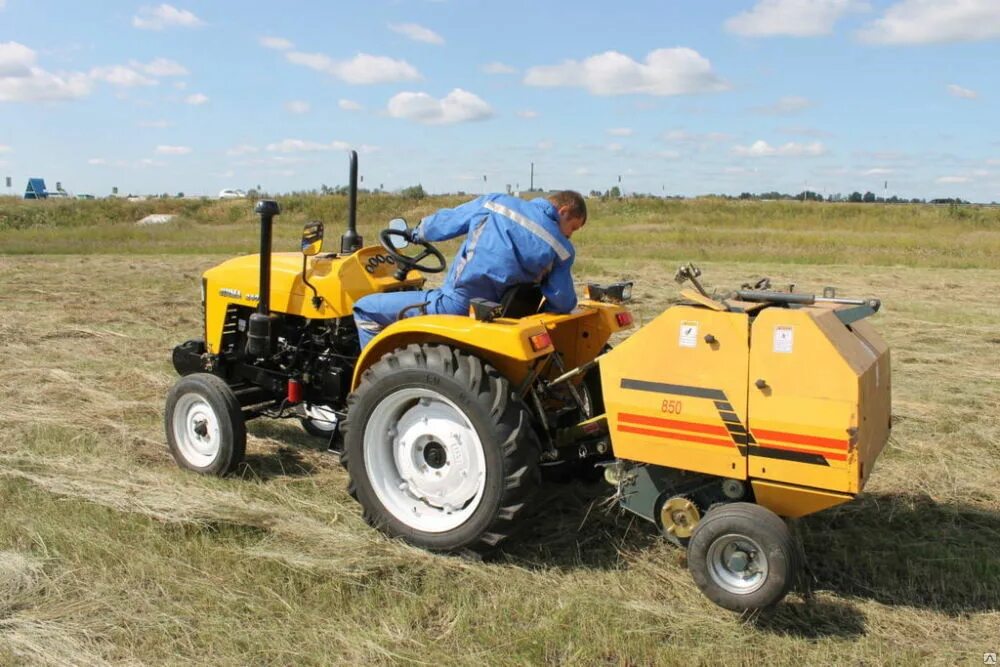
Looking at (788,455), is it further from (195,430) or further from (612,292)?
(195,430)

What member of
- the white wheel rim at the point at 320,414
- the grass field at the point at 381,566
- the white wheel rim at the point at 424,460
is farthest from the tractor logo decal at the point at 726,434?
the white wheel rim at the point at 320,414

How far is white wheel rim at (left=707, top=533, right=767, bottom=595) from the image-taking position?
2.89m

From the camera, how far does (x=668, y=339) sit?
3055mm

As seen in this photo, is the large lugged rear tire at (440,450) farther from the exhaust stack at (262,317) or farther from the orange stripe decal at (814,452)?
the exhaust stack at (262,317)

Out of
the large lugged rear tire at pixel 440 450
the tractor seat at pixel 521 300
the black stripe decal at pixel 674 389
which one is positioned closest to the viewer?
the black stripe decal at pixel 674 389

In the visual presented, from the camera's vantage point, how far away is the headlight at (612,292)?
12.8 feet

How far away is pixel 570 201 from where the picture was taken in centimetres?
374

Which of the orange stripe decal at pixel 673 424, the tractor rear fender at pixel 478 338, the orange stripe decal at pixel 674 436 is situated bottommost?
the orange stripe decal at pixel 674 436

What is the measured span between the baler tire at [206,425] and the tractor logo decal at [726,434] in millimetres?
2269

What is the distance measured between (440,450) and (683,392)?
1.15 metres

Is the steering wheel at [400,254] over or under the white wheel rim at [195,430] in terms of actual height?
over

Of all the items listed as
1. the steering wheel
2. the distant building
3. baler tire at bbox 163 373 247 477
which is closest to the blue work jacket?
the steering wheel

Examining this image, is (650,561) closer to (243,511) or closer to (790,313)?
(790,313)

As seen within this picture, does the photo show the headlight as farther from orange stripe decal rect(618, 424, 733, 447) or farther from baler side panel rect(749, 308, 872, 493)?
baler side panel rect(749, 308, 872, 493)
